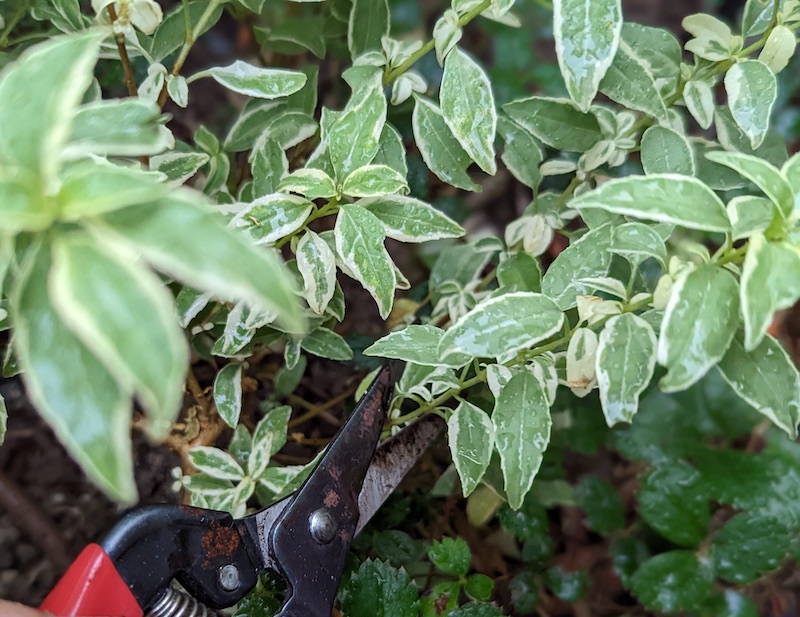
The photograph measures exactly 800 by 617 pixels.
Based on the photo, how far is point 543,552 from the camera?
44.6 inches

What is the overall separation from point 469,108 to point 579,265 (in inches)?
8.2

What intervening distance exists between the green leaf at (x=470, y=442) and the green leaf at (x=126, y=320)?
43cm

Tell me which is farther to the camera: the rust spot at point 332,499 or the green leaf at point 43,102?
the rust spot at point 332,499

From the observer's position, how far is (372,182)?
695mm

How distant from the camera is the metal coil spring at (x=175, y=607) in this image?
2.19 ft

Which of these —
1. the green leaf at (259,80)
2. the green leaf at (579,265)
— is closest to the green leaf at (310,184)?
the green leaf at (259,80)

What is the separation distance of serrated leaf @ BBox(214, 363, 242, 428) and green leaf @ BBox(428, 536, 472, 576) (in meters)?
0.32

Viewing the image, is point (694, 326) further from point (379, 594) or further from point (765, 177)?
point (379, 594)

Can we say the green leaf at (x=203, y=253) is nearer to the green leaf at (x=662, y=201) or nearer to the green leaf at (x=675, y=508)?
the green leaf at (x=662, y=201)

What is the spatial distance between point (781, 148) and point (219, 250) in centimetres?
80

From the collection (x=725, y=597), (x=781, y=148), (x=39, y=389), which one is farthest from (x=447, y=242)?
(x=39, y=389)

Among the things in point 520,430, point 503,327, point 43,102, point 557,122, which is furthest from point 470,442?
point 43,102

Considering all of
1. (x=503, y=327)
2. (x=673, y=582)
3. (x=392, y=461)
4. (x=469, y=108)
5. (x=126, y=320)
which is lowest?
(x=673, y=582)

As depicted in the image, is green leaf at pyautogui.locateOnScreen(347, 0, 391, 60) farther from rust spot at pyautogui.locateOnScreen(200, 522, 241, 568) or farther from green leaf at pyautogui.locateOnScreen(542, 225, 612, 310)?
rust spot at pyautogui.locateOnScreen(200, 522, 241, 568)
